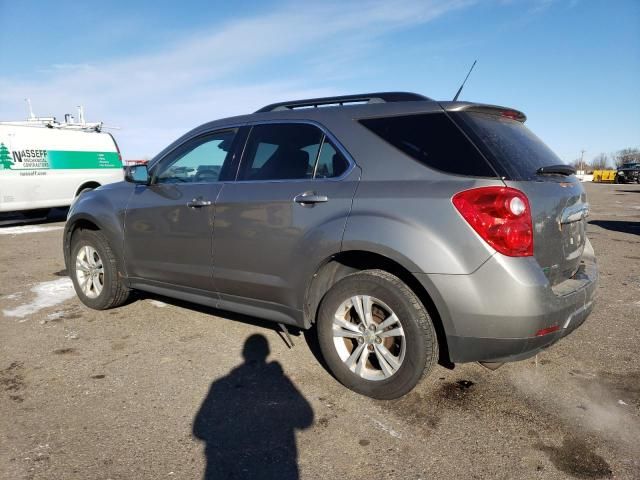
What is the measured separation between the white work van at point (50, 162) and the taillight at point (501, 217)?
428 inches

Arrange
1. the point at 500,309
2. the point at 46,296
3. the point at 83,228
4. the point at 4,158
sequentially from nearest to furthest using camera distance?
1. the point at 500,309
2. the point at 83,228
3. the point at 46,296
4. the point at 4,158

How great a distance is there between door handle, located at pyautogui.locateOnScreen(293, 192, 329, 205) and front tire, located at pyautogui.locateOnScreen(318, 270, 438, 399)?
1.69 ft

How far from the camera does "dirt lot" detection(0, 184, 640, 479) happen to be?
220cm

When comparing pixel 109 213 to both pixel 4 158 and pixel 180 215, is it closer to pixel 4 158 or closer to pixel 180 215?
pixel 180 215

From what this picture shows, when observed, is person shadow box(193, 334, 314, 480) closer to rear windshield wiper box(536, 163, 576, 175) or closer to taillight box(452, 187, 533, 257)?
taillight box(452, 187, 533, 257)

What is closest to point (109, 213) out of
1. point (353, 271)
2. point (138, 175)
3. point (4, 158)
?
point (138, 175)

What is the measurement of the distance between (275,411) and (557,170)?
224 centimetres

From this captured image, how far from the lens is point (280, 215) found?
3037mm

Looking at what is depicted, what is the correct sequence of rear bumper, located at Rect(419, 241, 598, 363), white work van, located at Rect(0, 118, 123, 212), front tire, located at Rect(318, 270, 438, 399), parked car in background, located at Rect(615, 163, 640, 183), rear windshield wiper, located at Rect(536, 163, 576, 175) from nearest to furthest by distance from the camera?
rear bumper, located at Rect(419, 241, 598, 363), front tire, located at Rect(318, 270, 438, 399), rear windshield wiper, located at Rect(536, 163, 576, 175), white work van, located at Rect(0, 118, 123, 212), parked car in background, located at Rect(615, 163, 640, 183)

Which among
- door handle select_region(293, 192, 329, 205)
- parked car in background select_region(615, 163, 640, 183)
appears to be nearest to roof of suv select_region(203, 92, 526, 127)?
door handle select_region(293, 192, 329, 205)

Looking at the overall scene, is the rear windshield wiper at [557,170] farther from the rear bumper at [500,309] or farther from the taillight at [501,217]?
the rear bumper at [500,309]

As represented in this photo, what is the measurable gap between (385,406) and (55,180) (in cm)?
1095

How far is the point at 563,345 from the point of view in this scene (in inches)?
141

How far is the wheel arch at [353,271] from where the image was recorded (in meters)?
2.65
